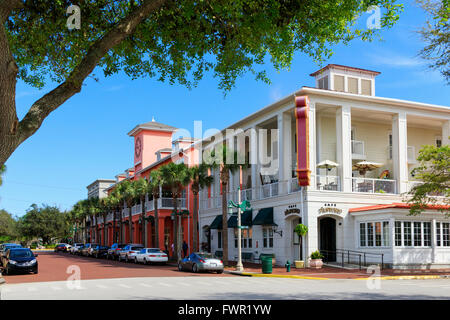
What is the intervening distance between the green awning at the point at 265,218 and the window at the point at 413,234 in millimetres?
8097

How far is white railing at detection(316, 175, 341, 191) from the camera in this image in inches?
1320

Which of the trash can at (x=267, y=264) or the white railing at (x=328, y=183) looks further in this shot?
the white railing at (x=328, y=183)

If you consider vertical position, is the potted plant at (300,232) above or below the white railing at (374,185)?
below

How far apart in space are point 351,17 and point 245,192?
3106cm

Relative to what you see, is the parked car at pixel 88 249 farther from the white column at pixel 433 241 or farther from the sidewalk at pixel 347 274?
the white column at pixel 433 241

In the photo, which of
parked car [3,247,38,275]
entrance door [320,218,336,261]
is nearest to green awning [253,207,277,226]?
entrance door [320,218,336,261]

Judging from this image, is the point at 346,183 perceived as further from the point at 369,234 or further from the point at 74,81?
the point at 74,81

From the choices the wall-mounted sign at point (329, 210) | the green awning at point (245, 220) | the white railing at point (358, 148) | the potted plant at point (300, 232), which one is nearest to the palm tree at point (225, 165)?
the green awning at point (245, 220)

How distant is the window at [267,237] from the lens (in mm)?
35812

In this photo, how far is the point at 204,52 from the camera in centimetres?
1073

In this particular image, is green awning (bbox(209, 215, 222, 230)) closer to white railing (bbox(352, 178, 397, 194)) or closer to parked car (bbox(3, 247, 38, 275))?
white railing (bbox(352, 178, 397, 194))

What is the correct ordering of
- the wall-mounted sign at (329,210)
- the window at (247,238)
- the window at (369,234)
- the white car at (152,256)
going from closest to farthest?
the window at (369,234) < the wall-mounted sign at (329,210) < the window at (247,238) < the white car at (152,256)

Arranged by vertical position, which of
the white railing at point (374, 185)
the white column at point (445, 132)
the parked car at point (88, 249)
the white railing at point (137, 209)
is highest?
the white column at point (445, 132)

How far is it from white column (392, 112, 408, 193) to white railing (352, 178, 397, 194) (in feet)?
1.61
